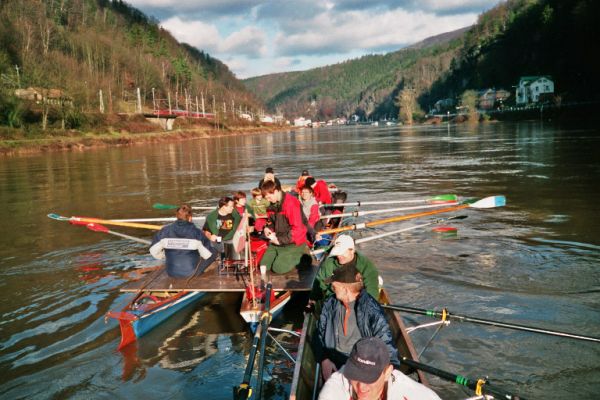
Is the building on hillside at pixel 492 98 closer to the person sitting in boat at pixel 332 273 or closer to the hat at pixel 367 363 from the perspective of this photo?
the person sitting in boat at pixel 332 273

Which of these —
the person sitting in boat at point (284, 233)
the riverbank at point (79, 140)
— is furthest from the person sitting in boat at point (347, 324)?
the riverbank at point (79, 140)

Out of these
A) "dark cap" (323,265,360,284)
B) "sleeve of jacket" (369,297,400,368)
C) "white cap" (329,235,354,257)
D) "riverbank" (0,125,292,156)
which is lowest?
"sleeve of jacket" (369,297,400,368)

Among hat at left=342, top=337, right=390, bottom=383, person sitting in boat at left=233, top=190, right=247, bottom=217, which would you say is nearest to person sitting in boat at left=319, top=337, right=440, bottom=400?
hat at left=342, top=337, right=390, bottom=383

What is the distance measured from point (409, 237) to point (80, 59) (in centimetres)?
14027

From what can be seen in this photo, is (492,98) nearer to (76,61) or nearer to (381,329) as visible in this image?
(76,61)

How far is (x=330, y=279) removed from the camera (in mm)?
7398

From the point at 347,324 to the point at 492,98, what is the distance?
15579 cm

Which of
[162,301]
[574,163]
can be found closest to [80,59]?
[574,163]

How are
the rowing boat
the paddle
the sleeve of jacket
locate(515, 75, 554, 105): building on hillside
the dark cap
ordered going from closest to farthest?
the paddle → the sleeve of jacket → the rowing boat → the dark cap → locate(515, 75, 554, 105): building on hillside

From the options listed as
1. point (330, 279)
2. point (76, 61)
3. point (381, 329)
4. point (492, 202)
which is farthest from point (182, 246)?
point (76, 61)

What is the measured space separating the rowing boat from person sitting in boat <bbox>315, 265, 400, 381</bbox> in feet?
0.99

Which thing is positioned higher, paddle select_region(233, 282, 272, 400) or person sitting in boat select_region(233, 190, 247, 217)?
person sitting in boat select_region(233, 190, 247, 217)

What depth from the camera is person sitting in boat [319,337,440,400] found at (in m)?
4.05

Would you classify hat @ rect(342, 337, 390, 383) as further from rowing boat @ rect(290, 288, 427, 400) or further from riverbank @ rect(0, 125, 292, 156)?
riverbank @ rect(0, 125, 292, 156)
